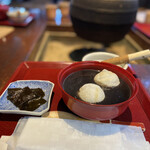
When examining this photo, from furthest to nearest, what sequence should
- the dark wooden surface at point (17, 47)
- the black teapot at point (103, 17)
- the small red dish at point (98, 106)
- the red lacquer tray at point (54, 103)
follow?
the black teapot at point (103, 17) → the dark wooden surface at point (17, 47) → the red lacquer tray at point (54, 103) → the small red dish at point (98, 106)

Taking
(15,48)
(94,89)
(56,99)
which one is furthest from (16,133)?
(15,48)

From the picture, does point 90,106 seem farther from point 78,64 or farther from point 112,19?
point 112,19

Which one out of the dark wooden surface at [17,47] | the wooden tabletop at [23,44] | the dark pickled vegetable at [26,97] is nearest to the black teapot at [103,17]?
the wooden tabletop at [23,44]

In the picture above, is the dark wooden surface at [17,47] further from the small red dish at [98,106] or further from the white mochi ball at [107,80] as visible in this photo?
the white mochi ball at [107,80]

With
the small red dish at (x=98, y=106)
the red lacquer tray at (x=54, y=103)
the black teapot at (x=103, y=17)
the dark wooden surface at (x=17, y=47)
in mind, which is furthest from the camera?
the black teapot at (x=103, y=17)

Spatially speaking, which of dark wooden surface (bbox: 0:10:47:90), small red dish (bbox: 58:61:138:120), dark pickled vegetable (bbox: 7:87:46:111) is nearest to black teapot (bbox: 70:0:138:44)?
dark wooden surface (bbox: 0:10:47:90)
